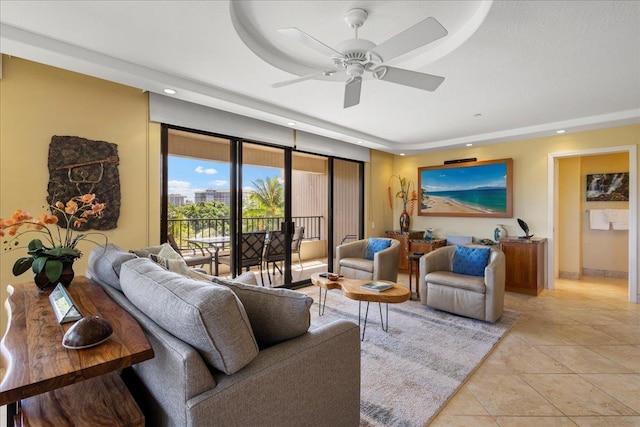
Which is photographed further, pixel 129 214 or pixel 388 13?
pixel 129 214

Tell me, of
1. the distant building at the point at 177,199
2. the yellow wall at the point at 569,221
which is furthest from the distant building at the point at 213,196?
the yellow wall at the point at 569,221

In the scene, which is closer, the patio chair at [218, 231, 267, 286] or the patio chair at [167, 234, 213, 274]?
the patio chair at [167, 234, 213, 274]

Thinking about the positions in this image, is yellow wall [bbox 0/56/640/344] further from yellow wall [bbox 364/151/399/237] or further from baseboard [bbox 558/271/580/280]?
yellow wall [bbox 364/151/399/237]

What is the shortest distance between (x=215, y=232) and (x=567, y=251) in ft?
20.4

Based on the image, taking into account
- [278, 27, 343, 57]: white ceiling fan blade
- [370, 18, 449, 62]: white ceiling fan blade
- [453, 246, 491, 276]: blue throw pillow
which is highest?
[278, 27, 343, 57]: white ceiling fan blade

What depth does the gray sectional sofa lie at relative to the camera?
1093mm

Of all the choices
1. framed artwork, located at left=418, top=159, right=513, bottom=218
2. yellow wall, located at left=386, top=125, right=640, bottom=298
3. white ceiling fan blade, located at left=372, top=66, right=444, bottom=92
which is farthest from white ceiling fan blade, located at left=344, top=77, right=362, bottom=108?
yellow wall, located at left=386, top=125, right=640, bottom=298

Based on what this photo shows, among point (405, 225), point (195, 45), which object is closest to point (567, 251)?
point (405, 225)

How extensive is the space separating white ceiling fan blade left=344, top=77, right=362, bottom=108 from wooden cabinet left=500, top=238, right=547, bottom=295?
3730mm

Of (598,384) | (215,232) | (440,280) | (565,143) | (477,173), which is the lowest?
(598,384)

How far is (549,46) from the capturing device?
2430mm

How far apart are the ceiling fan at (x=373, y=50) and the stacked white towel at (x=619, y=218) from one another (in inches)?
209

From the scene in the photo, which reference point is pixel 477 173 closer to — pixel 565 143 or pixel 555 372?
pixel 565 143

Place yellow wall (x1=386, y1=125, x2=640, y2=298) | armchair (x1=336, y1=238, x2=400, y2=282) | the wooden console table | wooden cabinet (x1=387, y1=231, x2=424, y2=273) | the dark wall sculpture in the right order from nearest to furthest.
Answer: the wooden console table → the dark wall sculpture → armchair (x1=336, y1=238, x2=400, y2=282) → yellow wall (x1=386, y1=125, x2=640, y2=298) → wooden cabinet (x1=387, y1=231, x2=424, y2=273)
